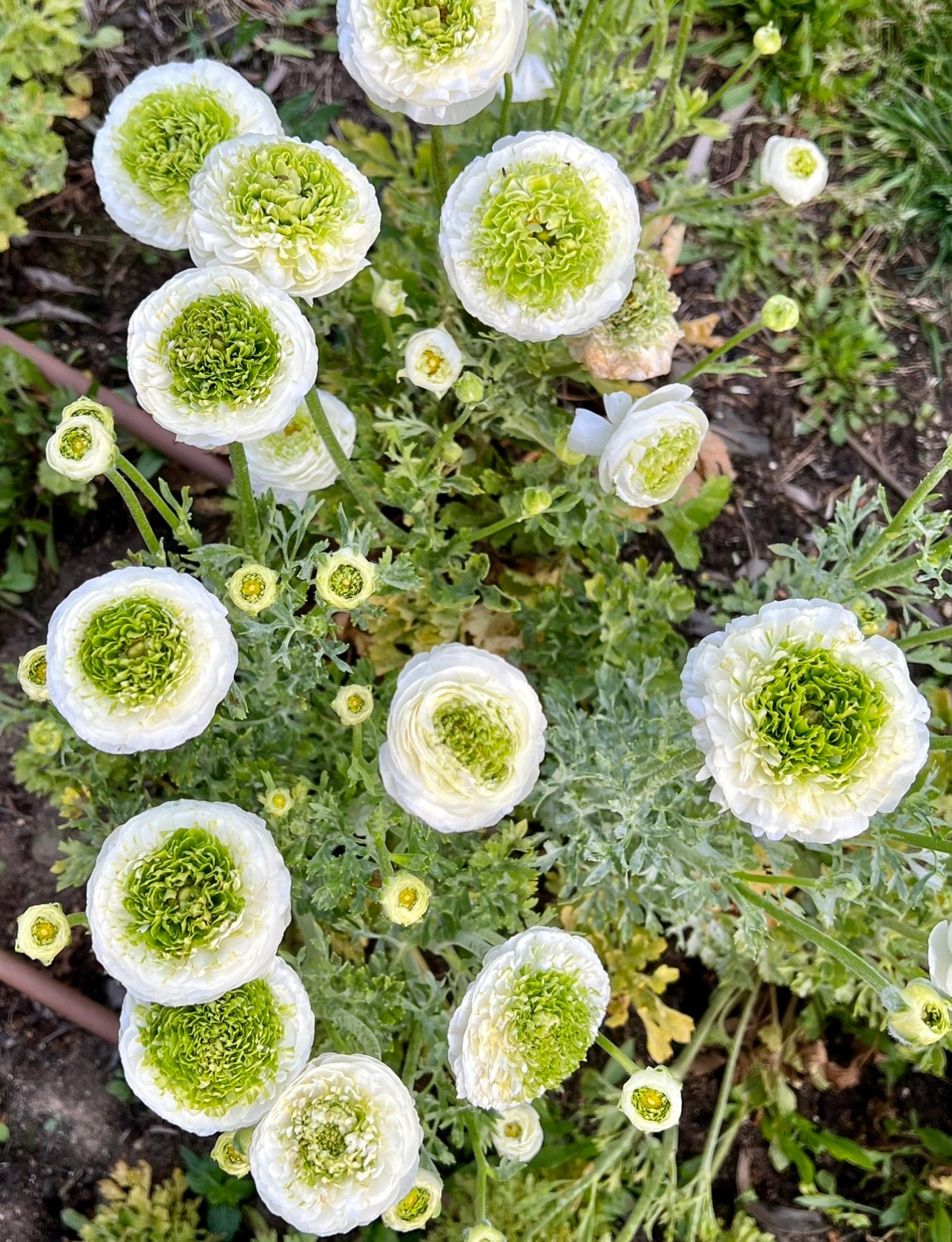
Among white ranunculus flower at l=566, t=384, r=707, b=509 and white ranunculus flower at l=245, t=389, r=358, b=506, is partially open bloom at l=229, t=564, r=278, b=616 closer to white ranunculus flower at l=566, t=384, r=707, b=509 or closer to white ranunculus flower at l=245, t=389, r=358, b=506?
white ranunculus flower at l=245, t=389, r=358, b=506

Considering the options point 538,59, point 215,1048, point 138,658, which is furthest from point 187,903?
point 538,59

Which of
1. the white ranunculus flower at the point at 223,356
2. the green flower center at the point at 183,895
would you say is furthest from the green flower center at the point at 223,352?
the green flower center at the point at 183,895

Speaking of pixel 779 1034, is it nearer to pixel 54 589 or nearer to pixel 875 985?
pixel 875 985

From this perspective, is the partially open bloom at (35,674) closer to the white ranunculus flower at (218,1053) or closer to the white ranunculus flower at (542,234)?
the white ranunculus flower at (218,1053)

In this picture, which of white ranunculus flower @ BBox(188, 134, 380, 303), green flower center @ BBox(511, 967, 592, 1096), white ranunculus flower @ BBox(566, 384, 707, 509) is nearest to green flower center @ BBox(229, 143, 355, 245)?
white ranunculus flower @ BBox(188, 134, 380, 303)

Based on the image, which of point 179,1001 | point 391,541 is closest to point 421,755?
point 179,1001

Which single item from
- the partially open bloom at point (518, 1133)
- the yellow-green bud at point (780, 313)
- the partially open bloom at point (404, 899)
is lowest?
the partially open bloom at point (518, 1133)

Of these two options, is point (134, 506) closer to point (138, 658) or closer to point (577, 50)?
point (138, 658)
